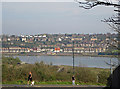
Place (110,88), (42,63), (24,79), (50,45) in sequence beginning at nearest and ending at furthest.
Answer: (110,88)
(24,79)
(42,63)
(50,45)

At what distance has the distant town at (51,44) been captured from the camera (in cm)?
6050

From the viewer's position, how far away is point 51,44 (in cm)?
8088

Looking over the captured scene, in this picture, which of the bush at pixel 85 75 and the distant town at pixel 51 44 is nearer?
the bush at pixel 85 75

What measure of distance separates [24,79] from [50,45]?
49.6 m

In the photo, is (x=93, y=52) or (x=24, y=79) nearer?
(x=24, y=79)

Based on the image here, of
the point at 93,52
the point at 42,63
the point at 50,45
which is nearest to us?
the point at 42,63

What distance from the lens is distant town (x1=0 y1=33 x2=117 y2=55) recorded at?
6050 cm

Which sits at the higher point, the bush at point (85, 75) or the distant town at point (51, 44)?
the distant town at point (51, 44)

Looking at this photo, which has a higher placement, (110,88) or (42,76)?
(110,88)

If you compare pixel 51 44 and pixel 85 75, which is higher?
pixel 51 44

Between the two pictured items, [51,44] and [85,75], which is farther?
[51,44]

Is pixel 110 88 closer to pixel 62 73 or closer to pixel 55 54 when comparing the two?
pixel 62 73

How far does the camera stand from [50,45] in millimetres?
79562

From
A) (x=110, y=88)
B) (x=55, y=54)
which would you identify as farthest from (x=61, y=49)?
(x=110, y=88)
